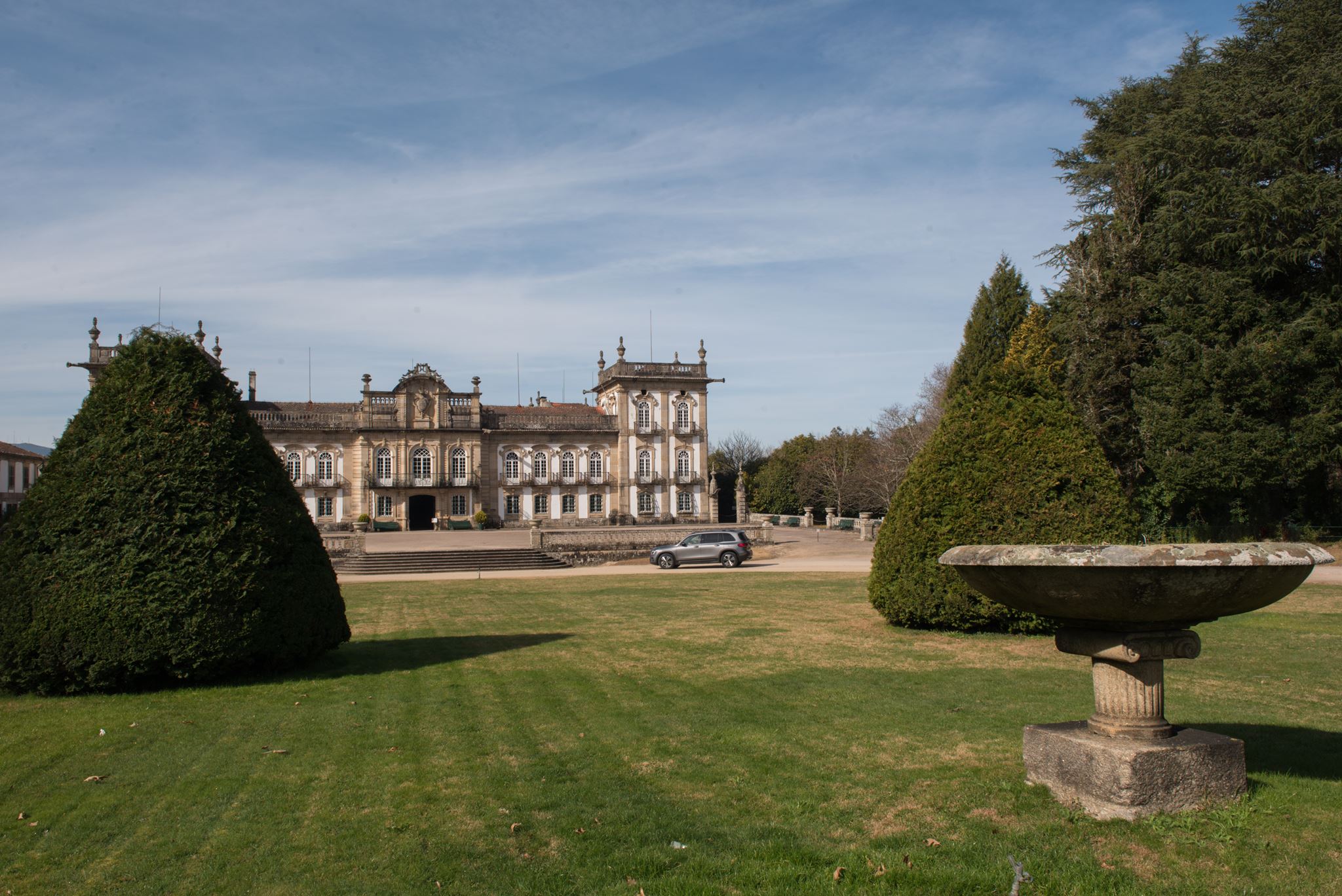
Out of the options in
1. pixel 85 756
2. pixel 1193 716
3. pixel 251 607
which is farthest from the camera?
pixel 251 607

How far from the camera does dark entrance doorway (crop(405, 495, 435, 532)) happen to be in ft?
195

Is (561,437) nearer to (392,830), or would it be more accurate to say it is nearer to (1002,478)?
(1002,478)

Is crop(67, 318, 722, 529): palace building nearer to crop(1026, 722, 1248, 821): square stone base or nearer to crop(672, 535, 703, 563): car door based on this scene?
crop(672, 535, 703, 563): car door

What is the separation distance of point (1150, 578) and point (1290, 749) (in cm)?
274

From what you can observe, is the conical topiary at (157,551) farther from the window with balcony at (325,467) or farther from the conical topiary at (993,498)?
the window with balcony at (325,467)

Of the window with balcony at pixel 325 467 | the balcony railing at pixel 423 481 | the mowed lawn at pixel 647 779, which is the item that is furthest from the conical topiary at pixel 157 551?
the window with balcony at pixel 325 467

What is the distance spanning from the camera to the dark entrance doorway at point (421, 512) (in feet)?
195

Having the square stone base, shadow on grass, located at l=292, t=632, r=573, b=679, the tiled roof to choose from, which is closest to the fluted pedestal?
the square stone base

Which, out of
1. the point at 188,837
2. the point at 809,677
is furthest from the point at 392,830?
the point at 809,677

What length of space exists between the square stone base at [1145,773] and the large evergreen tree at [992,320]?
3909cm

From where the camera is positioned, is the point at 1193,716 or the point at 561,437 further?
the point at 561,437

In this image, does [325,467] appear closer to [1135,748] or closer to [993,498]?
[993,498]

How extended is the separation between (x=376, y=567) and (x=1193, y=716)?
28953mm

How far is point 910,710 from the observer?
7.68 meters
